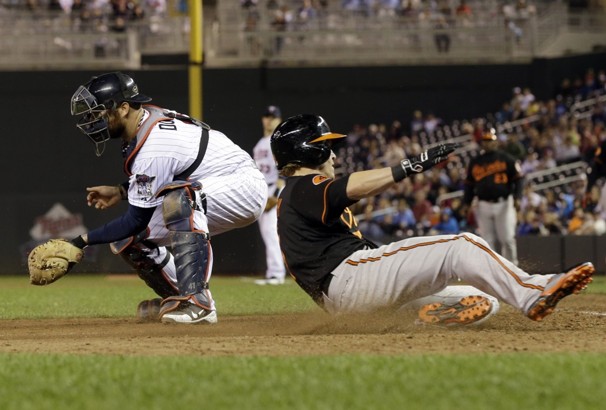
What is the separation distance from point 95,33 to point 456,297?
17.9m

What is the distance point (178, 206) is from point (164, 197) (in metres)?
0.13

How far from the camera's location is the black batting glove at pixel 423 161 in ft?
19.1

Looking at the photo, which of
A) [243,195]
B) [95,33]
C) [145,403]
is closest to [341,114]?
[95,33]

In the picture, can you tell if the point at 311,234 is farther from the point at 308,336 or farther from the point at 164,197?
the point at 164,197

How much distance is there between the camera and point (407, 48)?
2361 centimetres

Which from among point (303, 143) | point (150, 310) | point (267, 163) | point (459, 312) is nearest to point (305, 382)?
point (303, 143)

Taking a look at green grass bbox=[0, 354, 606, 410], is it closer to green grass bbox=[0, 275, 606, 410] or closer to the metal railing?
green grass bbox=[0, 275, 606, 410]

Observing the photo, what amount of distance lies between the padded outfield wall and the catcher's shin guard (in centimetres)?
1585

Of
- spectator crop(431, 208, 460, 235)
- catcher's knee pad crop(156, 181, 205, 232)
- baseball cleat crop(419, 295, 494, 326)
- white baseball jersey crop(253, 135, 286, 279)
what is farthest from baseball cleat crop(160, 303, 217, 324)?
spectator crop(431, 208, 460, 235)

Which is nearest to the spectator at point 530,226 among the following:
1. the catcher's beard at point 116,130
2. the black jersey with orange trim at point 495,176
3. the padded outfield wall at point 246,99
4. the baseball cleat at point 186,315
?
the black jersey with orange trim at point 495,176

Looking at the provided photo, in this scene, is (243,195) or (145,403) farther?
(243,195)

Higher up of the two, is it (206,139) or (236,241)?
(206,139)

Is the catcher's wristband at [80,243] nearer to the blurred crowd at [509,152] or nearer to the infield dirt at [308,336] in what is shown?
the infield dirt at [308,336]

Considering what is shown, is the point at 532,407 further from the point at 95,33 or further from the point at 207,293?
the point at 95,33
